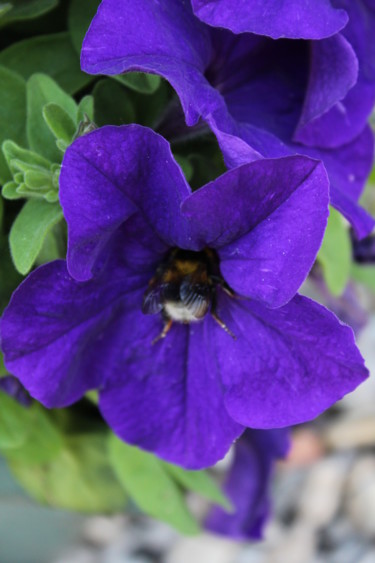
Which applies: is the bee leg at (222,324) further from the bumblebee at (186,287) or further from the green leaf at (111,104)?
the green leaf at (111,104)

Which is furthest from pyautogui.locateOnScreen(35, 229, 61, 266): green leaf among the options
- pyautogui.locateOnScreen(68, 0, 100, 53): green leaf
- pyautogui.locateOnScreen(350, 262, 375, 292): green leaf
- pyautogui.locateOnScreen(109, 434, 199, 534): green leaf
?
pyautogui.locateOnScreen(350, 262, 375, 292): green leaf

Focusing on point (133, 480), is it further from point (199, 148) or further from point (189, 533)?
point (199, 148)

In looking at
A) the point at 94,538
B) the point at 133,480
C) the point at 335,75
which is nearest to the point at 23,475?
the point at 133,480

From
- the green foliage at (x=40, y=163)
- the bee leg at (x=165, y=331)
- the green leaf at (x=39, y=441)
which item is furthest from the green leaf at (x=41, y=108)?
the green leaf at (x=39, y=441)

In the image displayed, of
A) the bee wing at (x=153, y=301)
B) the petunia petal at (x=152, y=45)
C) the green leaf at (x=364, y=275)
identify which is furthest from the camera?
the green leaf at (x=364, y=275)

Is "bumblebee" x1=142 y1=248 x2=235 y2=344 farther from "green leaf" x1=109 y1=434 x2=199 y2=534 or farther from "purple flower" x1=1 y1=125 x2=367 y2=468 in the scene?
"green leaf" x1=109 y1=434 x2=199 y2=534
